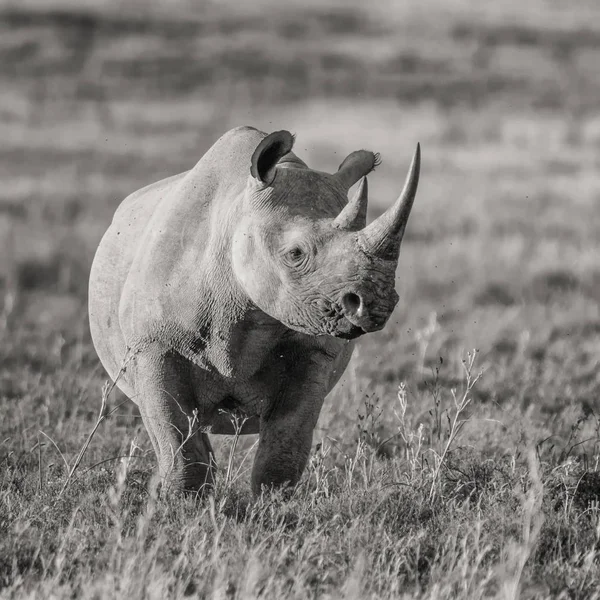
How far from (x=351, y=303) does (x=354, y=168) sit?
128 cm

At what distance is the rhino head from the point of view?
595cm

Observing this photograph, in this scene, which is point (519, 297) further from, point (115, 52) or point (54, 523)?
point (115, 52)

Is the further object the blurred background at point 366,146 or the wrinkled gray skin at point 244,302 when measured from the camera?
the blurred background at point 366,146

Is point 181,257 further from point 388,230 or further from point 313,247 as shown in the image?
point 388,230

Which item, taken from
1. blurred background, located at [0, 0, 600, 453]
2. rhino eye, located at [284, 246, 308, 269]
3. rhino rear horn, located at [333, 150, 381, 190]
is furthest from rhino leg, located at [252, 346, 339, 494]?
blurred background, located at [0, 0, 600, 453]

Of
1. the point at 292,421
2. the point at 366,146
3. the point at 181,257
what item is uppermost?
the point at 181,257

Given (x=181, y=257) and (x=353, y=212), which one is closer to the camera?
(x=353, y=212)

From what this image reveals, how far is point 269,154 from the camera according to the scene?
21.4 ft

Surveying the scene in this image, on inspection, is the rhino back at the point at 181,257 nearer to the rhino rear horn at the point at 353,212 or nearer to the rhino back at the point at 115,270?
the rhino back at the point at 115,270

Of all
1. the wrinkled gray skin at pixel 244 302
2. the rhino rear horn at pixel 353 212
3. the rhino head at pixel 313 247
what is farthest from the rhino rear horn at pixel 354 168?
the rhino rear horn at pixel 353 212

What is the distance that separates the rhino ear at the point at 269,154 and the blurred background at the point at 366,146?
188 centimetres

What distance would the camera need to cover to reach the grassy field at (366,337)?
580 centimetres

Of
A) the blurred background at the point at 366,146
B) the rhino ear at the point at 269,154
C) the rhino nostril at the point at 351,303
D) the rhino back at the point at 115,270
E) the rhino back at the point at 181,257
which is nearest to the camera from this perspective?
the rhino nostril at the point at 351,303

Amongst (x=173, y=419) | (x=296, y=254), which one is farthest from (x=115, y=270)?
(x=296, y=254)
